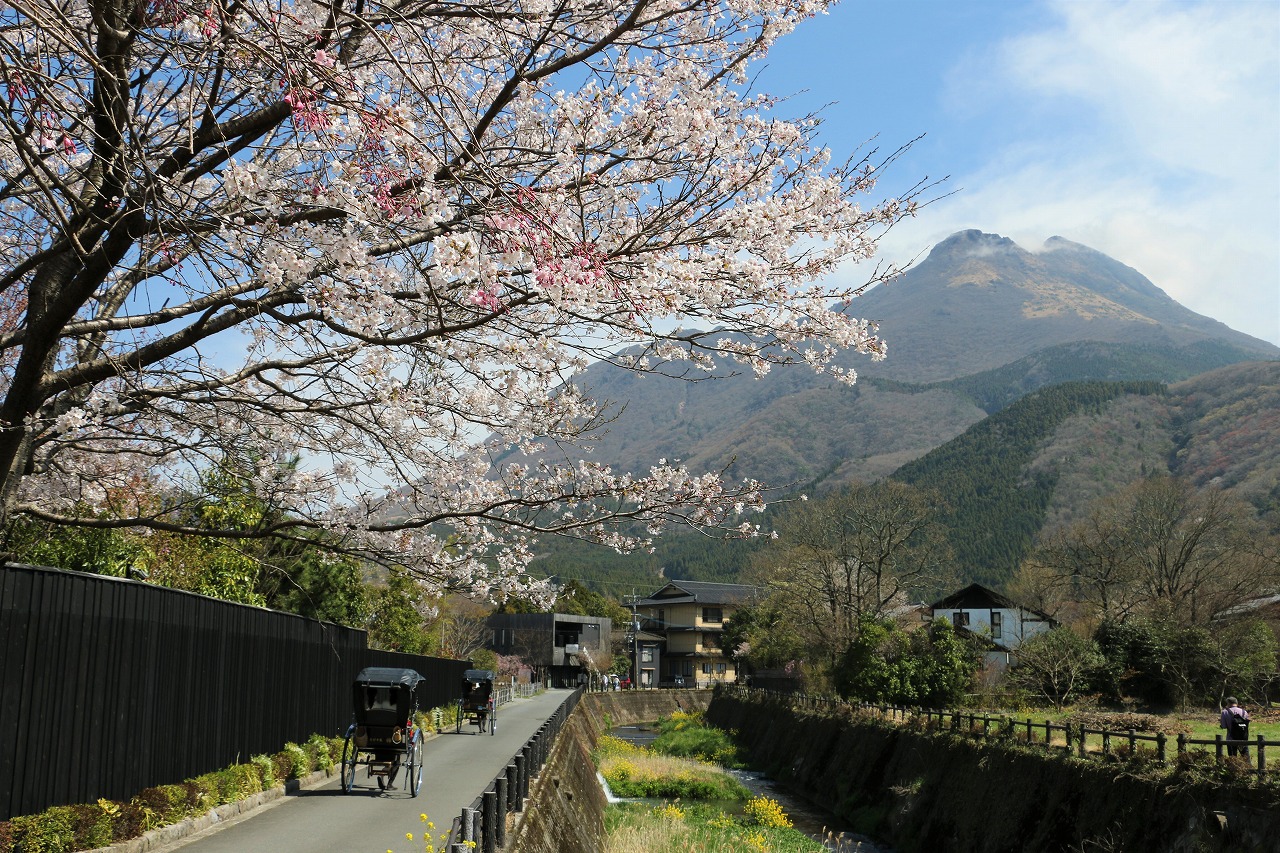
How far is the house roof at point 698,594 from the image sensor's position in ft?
338

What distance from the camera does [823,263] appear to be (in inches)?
358

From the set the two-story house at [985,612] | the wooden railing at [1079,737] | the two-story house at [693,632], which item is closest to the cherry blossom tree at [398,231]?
the wooden railing at [1079,737]

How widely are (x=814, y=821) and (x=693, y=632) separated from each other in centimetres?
7285

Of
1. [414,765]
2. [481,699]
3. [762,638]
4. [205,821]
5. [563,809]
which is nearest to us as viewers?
[205,821]

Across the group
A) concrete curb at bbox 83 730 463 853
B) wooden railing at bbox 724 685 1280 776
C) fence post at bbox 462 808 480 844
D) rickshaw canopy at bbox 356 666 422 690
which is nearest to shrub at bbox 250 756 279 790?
concrete curb at bbox 83 730 463 853

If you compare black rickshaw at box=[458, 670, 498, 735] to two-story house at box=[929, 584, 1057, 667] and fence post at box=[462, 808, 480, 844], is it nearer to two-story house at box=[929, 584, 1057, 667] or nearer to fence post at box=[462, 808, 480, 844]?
fence post at box=[462, 808, 480, 844]

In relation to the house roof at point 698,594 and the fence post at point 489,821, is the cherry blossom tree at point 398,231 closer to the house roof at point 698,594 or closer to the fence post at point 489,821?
the fence post at point 489,821

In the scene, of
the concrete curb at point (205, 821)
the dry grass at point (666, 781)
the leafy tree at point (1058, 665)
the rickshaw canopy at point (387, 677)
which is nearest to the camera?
the concrete curb at point (205, 821)

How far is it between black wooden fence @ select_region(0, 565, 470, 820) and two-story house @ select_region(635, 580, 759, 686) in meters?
84.6

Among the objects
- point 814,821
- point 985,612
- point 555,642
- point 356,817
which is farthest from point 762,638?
point 356,817

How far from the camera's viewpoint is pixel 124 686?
11695 mm

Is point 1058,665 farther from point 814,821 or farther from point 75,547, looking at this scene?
point 75,547

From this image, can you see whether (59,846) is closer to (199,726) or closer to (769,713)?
(199,726)

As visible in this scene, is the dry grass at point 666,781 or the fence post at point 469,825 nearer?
the fence post at point 469,825
